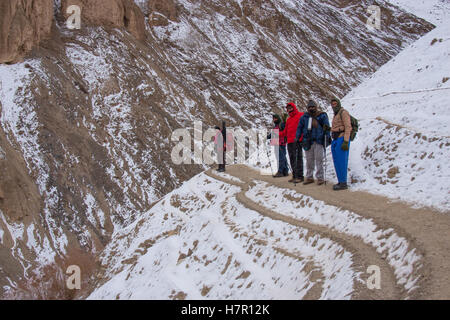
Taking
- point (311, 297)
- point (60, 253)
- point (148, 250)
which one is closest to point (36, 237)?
point (60, 253)

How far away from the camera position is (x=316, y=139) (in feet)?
Result: 32.0

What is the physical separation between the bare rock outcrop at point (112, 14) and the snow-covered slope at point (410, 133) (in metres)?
26.1

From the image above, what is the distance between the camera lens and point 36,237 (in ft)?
57.1

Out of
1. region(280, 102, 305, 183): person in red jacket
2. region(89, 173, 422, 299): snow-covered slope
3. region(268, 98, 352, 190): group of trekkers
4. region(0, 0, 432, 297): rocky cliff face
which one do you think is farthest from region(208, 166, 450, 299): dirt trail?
region(0, 0, 432, 297): rocky cliff face

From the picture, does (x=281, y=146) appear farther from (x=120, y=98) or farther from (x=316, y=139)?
(x=120, y=98)

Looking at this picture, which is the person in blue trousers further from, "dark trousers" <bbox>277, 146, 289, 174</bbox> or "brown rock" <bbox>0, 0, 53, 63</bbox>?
"brown rock" <bbox>0, 0, 53, 63</bbox>

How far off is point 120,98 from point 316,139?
21941 millimetres

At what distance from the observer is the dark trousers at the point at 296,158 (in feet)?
33.5

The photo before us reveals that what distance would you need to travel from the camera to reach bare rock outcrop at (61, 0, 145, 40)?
109ft

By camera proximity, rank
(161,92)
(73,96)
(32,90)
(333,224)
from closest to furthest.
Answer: (333,224) → (32,90) → (73,96) → (161,92)

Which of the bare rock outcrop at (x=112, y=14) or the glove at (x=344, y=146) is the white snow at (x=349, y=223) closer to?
the glove at (x=344, y=146)
